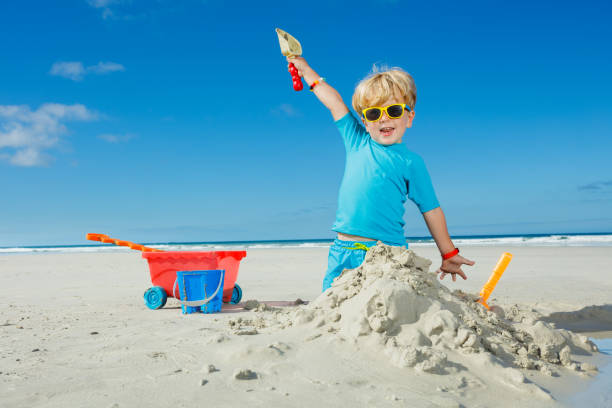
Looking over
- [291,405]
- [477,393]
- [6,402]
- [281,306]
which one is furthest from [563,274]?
[6,402]

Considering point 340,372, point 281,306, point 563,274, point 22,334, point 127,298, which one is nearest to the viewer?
point 340,372

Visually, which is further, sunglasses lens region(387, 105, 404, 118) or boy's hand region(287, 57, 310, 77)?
boy's hand region(287, 57, 310, 77)

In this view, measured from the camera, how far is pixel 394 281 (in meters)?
2.32

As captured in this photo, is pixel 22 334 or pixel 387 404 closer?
pixel 387 404

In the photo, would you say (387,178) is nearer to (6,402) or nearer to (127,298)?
(6,402)

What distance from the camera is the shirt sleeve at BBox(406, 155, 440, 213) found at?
291 cm

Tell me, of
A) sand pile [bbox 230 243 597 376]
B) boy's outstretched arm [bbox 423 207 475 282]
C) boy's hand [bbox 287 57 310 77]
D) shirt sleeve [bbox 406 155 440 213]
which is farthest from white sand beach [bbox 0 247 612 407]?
boy's hand [bbox 287 57 310 77]

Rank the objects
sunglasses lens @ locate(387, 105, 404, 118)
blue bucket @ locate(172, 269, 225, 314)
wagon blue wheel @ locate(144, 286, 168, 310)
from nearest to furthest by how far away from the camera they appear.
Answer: sunglasses lens @ locate(387, 105, 404, 118) < blue bucket @ locate(172, 269, 225, 314) < wagon blue wheel @ locate(144, 286, 168, 310)

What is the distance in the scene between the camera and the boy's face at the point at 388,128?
9.64ft

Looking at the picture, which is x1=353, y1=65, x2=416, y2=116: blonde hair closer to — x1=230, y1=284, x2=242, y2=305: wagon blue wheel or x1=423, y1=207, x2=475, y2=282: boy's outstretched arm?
x1=423, y1=207, x2=475, y2=282: boy's outstretched arm

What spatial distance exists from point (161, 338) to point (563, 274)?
789 centimetres

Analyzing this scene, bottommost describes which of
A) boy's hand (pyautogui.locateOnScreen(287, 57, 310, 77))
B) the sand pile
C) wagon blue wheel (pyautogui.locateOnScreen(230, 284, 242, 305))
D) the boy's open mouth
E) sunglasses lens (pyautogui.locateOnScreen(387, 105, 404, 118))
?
wagon blue wheel (pyautogui.locateOnScreen(230, 284, 242, 305))

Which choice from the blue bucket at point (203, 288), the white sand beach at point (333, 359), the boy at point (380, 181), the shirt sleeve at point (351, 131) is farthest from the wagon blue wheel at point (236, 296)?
the shirt sleeve at point (351, 131)

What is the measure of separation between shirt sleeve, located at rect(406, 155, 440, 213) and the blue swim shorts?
41 cm
